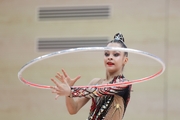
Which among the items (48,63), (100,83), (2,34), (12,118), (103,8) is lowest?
(12,118)

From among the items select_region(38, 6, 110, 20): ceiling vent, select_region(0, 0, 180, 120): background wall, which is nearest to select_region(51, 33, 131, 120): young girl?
select_region(0, 0, 180, 120): background wall

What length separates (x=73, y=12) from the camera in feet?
15.8

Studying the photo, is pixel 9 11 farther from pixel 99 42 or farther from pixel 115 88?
pixel 115 88

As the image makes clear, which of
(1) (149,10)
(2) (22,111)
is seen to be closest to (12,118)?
(2) (22,111)

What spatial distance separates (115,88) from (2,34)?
278 cm

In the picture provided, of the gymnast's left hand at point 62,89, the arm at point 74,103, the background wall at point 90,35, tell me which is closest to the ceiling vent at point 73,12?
the background wall at point 90,35

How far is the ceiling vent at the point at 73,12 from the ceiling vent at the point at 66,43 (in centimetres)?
27

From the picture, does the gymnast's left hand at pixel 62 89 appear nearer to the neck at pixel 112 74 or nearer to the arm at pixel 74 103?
the arm at pixel 74 103

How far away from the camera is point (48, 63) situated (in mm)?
4812

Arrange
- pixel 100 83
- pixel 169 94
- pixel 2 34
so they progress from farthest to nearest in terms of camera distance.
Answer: pixel 2 34
pixel 169 94
pixel 100 83

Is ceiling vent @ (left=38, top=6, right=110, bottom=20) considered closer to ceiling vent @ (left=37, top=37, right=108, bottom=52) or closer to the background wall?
the background wall

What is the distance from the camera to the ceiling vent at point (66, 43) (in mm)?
4723

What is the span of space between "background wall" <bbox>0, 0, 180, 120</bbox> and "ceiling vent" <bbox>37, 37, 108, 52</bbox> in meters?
0.06

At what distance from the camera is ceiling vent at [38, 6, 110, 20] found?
15.6 feet
